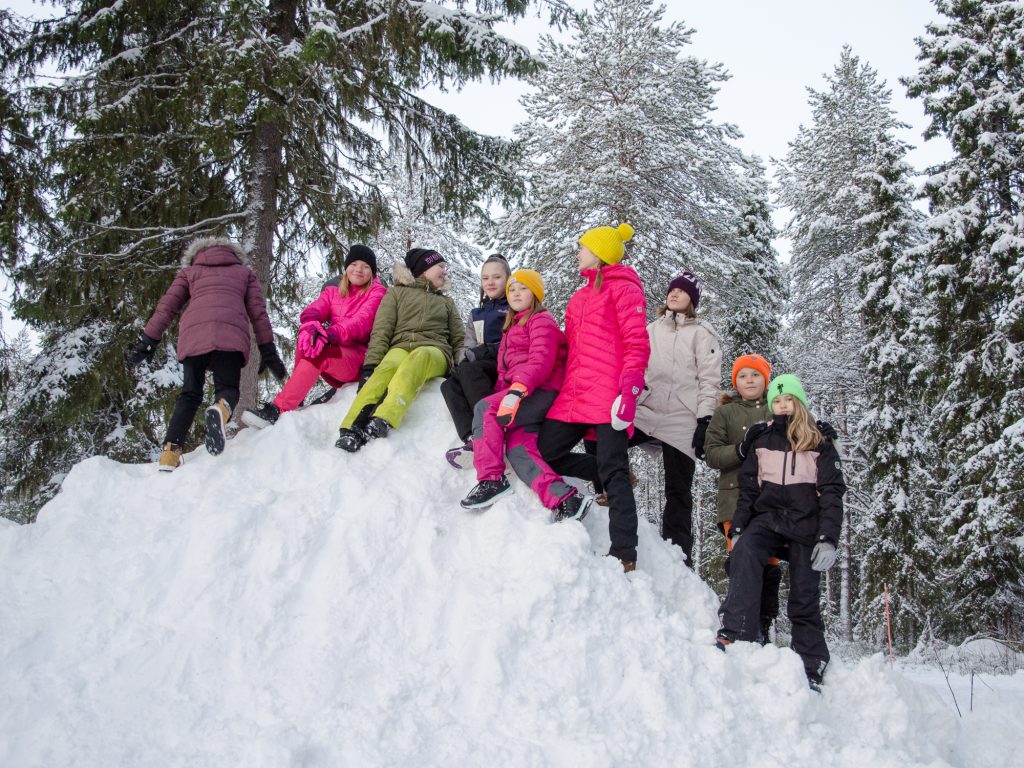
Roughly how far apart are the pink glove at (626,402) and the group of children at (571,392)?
1 cm

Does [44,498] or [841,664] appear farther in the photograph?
[44,498]

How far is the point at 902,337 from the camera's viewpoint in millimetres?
14734

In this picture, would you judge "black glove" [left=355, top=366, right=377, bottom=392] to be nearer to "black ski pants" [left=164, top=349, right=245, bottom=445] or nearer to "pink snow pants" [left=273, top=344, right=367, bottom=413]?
"pink snow pants" [left=273, top=344, right=367, bottom=413]

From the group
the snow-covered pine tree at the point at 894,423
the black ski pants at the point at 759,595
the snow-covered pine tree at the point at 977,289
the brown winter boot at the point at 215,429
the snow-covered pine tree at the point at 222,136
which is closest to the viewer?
the black ski pants at the point at 759,595

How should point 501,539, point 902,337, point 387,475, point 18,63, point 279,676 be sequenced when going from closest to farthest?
point 279,676 → point 501,539 → point 387,475 → point 18,63 → point 902,337

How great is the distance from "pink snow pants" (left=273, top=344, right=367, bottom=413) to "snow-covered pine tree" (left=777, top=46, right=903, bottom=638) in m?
13.9

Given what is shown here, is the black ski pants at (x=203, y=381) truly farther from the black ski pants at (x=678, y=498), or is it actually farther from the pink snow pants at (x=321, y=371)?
the black ski pants at (x=678, y=498)

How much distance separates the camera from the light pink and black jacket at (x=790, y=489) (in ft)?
14.0

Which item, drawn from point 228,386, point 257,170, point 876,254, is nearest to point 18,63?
point 257,170

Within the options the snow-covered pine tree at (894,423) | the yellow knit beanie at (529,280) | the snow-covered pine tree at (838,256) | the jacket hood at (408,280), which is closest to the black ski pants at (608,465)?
the yellow knit beanie at (529,280)

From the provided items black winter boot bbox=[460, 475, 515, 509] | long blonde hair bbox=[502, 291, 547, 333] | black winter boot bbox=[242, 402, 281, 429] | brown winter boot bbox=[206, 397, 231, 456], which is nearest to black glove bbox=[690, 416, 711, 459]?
long blonde hair bbox=[502, 291, 547, 333]

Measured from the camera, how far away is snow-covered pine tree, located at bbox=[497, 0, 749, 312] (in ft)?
38.9

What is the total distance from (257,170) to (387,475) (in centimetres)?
505

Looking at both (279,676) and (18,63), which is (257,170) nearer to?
(18,63)
